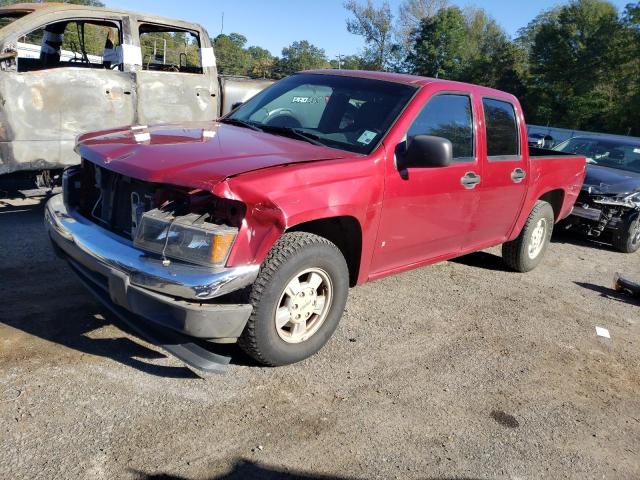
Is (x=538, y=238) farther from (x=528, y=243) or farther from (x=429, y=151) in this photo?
(x=429, y=151)

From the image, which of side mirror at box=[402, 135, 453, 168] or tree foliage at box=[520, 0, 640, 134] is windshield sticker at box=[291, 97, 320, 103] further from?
tree foliage at box=[520, 0, 640, 134]

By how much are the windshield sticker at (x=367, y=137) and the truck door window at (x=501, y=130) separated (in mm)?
1394

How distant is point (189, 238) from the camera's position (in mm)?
2930

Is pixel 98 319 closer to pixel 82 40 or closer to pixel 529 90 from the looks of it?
pixel 82 40

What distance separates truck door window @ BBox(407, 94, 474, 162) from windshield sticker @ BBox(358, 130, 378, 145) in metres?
0.27

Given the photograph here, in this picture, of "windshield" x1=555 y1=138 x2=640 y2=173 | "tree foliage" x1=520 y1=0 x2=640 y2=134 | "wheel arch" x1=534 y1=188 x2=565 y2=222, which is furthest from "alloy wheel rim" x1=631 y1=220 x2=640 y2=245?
"tree foliage" x1=520 y1=0 x2=640 y2=134

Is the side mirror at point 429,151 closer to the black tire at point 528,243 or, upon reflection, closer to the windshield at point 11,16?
the black tire at point 528,243

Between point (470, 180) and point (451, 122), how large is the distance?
1.60 ft

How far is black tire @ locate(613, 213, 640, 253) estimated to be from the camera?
25.0ft

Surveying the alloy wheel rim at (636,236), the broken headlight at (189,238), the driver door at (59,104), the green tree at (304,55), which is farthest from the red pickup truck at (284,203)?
the green tree at (304,55)

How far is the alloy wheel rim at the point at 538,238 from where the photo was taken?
20.1ft

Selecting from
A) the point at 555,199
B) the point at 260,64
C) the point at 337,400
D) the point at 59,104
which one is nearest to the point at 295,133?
the point at 337,400

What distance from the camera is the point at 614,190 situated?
24.9 ft

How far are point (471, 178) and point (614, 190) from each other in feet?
13.4
